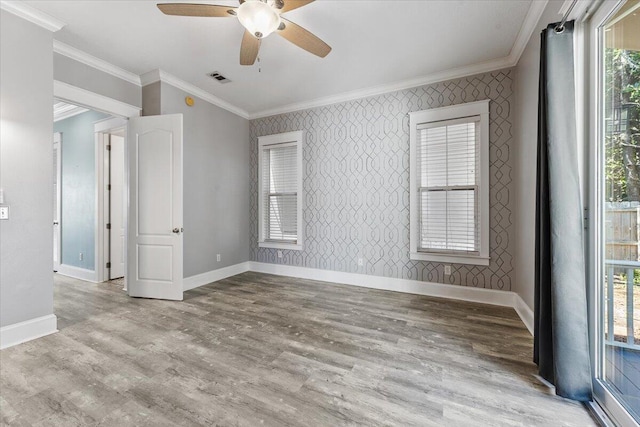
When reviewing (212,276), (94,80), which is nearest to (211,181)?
(212,276)

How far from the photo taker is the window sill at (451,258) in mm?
3276

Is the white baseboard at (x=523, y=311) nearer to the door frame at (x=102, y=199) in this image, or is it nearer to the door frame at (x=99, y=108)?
the door frame at (x=99, y=108)

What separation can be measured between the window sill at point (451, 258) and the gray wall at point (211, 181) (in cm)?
300

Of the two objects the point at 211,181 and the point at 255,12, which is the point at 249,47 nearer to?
the point at 255,12

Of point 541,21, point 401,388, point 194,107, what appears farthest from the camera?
point 194,107

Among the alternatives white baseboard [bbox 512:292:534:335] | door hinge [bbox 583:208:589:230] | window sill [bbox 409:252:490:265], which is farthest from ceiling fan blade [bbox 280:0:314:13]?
white baseboard [bbox 512:292:534:335]

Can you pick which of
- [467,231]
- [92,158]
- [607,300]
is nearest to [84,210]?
[92,158]

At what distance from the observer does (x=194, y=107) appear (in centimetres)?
399

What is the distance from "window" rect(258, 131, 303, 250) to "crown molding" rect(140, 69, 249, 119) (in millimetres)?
806

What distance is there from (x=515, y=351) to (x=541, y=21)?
280cm

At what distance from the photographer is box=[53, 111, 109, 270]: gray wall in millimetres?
4372

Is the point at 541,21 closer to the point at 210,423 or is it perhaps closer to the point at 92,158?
the point at 210,423

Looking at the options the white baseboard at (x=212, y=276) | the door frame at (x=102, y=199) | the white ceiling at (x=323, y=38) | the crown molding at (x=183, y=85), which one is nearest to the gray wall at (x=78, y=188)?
the door frame at (x=102, y=199)

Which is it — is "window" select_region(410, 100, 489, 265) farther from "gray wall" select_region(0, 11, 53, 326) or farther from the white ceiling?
"gray wall" select_region(0, 11, 53, 326)
